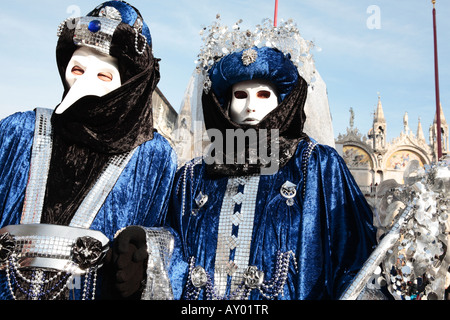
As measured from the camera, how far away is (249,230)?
8.66ft

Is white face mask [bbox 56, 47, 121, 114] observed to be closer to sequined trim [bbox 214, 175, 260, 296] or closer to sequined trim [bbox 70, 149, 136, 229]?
sequined trim [bbox 70, 149, 136, 229]

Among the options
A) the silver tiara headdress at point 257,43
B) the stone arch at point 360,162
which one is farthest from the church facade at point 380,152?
the silver tiara headdress at point 257,43

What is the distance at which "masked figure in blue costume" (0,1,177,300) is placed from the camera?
7.79 ft

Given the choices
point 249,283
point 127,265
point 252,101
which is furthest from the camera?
point 252,101

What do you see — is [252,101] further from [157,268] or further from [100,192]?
[157,268]

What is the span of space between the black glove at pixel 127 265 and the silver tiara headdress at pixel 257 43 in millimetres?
1167

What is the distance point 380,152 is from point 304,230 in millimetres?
28278

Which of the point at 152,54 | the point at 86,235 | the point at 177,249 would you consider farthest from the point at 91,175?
the point at 152,54

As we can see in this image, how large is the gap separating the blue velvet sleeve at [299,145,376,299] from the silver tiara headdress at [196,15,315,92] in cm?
79

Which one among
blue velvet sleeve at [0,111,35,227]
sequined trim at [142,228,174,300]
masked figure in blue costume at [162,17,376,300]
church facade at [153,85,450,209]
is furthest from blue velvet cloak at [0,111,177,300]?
church facade at [153,85,450,209]

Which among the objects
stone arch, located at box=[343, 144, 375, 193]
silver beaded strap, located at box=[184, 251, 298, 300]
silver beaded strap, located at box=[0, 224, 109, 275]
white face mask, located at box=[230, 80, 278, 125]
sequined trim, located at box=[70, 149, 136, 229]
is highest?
stone arch, located at box=[343, 144, 375, 193]

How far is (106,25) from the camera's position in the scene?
9.05 ft

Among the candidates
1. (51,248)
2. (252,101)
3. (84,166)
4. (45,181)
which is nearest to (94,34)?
(84,166)

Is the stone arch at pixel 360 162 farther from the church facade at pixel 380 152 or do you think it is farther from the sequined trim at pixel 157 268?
the sequined trim at pixel 157 268
